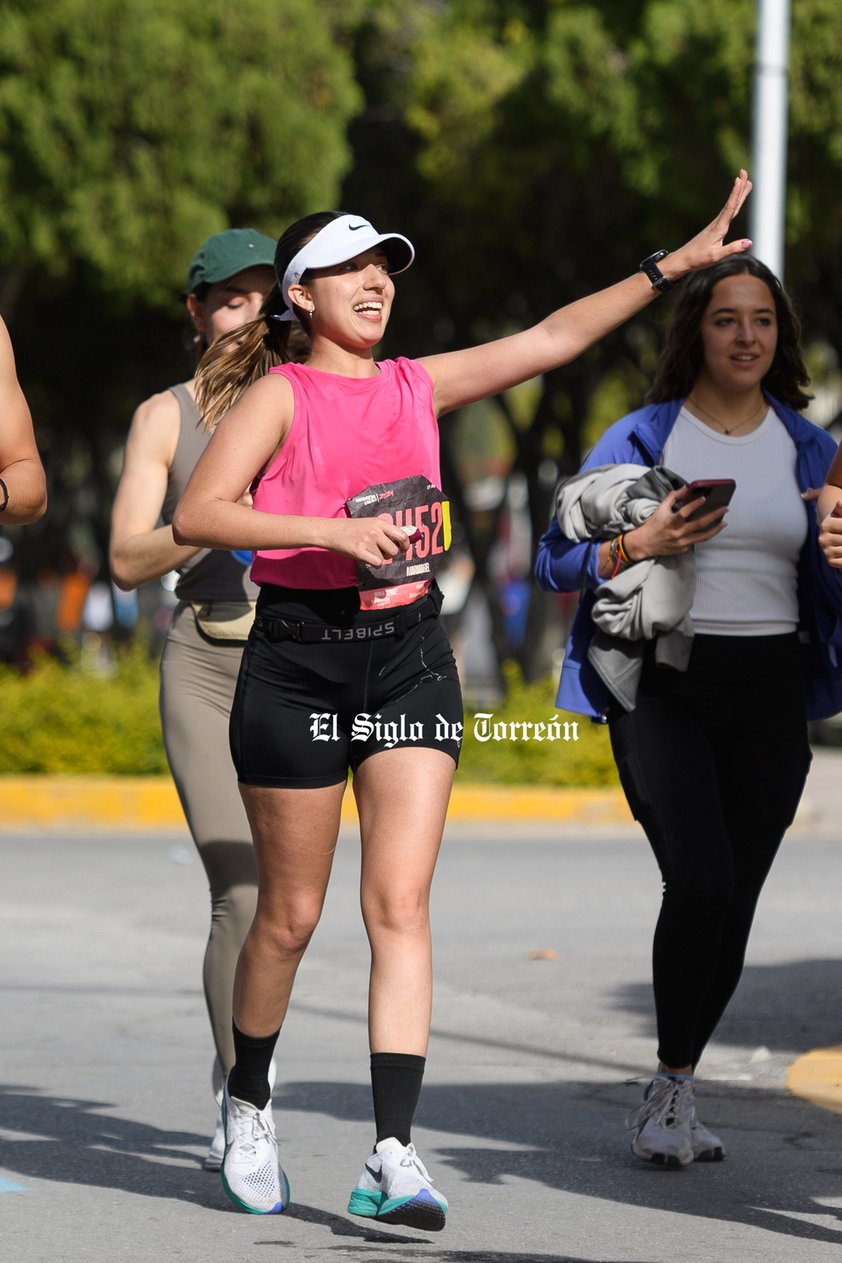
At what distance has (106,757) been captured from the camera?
42.6ft

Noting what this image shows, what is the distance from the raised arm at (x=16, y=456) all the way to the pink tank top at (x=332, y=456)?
0.43 meters

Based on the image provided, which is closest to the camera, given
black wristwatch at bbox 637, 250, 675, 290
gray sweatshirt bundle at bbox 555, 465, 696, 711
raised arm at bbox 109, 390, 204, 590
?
black wristwatch at bbox 637, 250, 675, 290

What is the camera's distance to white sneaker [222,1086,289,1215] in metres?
4.41

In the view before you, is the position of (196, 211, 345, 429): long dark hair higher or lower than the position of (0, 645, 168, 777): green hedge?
higher

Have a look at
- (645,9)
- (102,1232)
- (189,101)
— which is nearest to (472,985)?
(102,1232)

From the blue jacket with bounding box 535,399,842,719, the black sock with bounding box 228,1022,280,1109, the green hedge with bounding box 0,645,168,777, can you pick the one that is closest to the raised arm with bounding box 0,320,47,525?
the black sock with bounding box 228,1022,280,1109

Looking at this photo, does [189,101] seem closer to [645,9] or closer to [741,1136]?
[645,9]

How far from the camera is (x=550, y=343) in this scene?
438 cm

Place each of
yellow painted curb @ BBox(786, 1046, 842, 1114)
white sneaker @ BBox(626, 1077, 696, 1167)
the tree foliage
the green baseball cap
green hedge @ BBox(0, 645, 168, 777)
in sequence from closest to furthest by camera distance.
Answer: white sneaker @ BBox(626, 1077, 696, 1167) < the green baseball cap < yellow painted curb @ BBox(786, 1046, 842, 1114) < green hedge @ BBox(0, 645, 168, 777) < the tree foliage

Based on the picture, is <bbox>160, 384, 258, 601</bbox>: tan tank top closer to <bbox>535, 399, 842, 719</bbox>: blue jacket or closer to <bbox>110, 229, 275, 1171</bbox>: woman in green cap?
<bbox>110, 229, 275, 1171</bbox>: woman in green cap

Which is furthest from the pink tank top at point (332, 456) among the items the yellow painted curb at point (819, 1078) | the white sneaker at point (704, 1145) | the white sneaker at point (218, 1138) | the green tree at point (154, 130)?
the green tree at point (154, 130)

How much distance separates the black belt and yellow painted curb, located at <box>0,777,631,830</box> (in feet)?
25.5

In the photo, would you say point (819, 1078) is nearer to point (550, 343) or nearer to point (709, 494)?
point (709, 494)

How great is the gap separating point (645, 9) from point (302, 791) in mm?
15287
